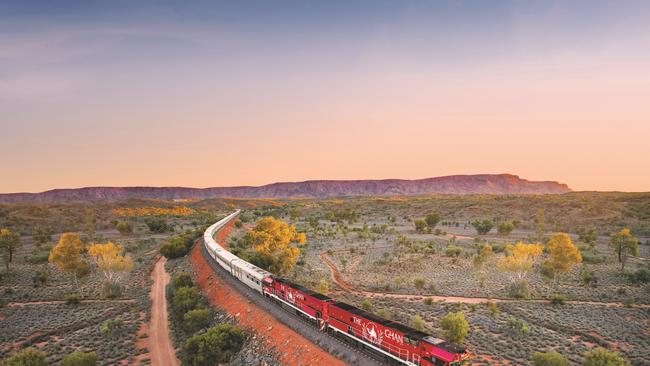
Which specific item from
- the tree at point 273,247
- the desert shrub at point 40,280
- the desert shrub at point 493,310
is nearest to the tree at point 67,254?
the desert shrub at point 40,280

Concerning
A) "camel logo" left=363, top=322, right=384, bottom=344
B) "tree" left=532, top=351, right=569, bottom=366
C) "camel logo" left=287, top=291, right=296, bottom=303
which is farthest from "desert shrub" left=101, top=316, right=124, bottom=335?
"tree" left=532, top=351, right=569, bottom=366

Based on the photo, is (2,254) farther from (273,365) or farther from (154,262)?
(273,365)

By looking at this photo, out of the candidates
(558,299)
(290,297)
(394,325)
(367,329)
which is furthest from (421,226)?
(394,325)

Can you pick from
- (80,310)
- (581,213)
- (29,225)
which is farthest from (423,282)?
(29,225)

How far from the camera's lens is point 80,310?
41969 mm

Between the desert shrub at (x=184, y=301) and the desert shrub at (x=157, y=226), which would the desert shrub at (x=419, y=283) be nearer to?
the desert shrub at (x=184, y=301)

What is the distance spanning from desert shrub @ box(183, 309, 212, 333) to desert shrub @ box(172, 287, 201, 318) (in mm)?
3310

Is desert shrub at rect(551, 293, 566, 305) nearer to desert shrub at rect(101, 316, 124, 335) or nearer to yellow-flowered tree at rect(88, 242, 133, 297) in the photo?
desert shrub at rect(101, 316, 124, 335)

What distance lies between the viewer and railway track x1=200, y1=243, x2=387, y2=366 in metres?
22.8

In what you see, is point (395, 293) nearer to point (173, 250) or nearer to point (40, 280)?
point (173, 250)

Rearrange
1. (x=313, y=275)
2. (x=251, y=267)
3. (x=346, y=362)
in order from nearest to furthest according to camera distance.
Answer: (x=346, y=362), (x=251, y=267), (x=313, y=275)

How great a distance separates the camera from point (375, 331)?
22359mm

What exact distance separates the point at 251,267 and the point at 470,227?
9172cm

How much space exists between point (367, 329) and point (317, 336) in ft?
15.8
